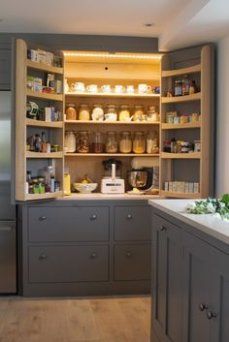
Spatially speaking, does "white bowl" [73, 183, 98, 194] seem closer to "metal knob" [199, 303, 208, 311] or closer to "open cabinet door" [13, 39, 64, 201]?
"open cabinet door" [13, 39, 64, 201]

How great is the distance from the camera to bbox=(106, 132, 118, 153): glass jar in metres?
4.79

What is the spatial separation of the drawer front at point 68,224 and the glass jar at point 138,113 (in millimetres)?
972

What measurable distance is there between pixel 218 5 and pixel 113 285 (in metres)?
2.60

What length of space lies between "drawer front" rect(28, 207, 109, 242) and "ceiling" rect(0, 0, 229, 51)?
62.8 inches

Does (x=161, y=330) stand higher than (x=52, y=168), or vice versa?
(x=52, y=168)

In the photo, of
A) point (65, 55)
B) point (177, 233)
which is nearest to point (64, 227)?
point (65, 55)

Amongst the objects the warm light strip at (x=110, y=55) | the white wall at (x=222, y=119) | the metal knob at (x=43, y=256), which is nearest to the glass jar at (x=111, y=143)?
the warm light strip at (x=110, y=55)

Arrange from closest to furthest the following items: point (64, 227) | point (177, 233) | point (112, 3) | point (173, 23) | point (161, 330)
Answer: point (177, 233) → point (161, 330) → point (112, 3) → point (173, 23) → point (64, 227)

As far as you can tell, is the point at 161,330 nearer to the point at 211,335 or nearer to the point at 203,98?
the point at 211,335

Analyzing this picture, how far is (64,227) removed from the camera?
4.39 m

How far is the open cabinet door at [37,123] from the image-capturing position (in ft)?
13.3

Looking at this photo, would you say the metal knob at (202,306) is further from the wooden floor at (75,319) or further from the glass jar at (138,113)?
the glass jar at (138,113)

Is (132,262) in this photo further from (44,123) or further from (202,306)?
(202,306)

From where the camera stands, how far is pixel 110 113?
A: 15.6 feet
